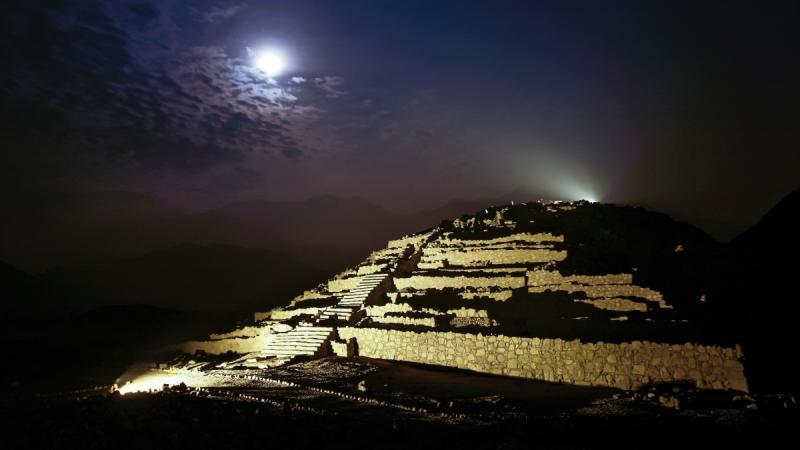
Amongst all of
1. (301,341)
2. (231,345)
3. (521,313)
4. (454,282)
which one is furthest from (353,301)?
(521,313)

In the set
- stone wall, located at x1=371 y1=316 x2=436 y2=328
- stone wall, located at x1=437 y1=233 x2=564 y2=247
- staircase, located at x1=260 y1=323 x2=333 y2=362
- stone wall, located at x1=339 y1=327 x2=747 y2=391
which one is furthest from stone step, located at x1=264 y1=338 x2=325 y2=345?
stone wall, located at x1=437 y1=233 x2=564 y2=247

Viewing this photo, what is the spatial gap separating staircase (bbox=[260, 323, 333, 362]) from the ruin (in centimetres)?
8

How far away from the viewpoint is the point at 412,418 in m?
12.5

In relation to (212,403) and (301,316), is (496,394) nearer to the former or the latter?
(212,403)

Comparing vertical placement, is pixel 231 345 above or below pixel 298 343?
below

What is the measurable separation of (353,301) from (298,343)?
4.59 metres

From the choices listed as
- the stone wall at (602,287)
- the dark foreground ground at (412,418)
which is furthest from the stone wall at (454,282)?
the dark foreground ground at (412,418)

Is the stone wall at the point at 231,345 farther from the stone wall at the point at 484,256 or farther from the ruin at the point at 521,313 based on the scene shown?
the stone wall at the point at 484,256

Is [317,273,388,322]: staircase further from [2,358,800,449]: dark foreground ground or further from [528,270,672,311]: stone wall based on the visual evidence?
[528,270,672,311]: stone wall

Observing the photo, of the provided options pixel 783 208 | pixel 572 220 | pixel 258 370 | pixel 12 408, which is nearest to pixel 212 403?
pixel 12 408

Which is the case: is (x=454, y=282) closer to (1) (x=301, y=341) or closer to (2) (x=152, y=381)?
(1) (x=301, y=341)

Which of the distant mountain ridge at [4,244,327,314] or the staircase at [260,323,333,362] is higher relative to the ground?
the distant mountain ridge at [4,244,327,314]

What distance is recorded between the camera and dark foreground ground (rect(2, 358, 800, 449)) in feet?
30.7

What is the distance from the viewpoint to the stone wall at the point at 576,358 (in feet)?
46.3
